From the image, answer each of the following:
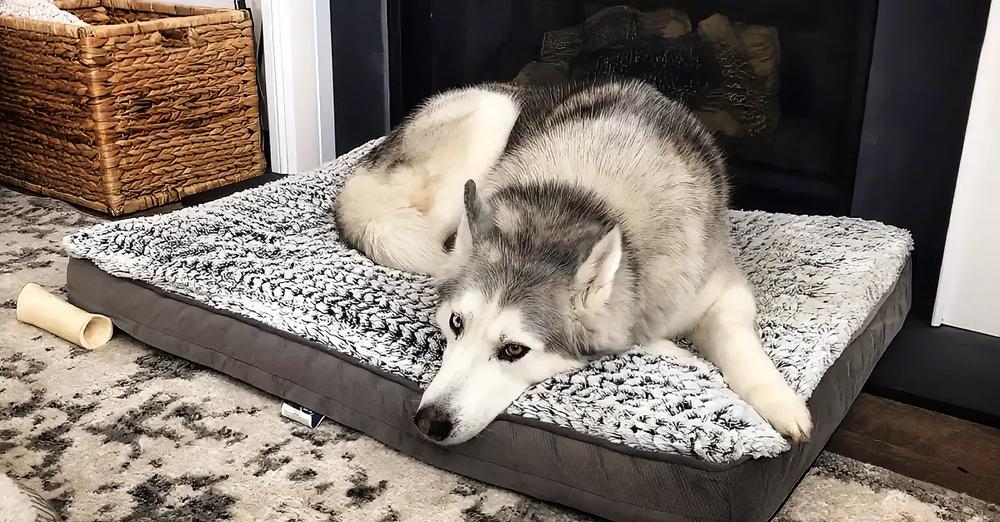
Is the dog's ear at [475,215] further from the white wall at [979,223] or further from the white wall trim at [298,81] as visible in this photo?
the white wall trim at [298,81]

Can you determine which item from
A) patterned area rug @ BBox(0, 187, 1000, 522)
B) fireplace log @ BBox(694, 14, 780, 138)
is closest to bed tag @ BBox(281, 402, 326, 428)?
patterned area rug @ BBox(0, 187, 1000, 522)

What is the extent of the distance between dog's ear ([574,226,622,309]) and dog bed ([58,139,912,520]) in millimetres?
165

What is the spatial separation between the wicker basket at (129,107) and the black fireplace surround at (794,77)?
18.2 inches

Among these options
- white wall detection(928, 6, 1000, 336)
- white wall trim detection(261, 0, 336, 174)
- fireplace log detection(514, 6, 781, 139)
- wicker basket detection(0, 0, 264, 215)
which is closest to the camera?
white wall detection(928, 6, 1000, 336)

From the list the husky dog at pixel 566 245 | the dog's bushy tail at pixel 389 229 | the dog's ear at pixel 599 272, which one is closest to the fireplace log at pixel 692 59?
the husky dog at pixel 566 245

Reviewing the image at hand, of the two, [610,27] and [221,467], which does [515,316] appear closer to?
[221,467]

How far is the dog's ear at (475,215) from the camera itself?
1475 mm

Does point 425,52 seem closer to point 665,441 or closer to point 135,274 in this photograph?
point 135,274

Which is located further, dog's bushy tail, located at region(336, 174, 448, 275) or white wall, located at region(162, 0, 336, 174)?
white wall, located at region(162, 0, 336, 174)

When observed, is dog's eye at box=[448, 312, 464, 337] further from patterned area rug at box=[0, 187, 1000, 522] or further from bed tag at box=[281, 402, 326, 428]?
bed tag at box=[281, 402, 326, 428]

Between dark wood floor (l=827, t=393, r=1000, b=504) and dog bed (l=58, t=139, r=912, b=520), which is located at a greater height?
dog bed (l=58, t=139, r=912, b=520)

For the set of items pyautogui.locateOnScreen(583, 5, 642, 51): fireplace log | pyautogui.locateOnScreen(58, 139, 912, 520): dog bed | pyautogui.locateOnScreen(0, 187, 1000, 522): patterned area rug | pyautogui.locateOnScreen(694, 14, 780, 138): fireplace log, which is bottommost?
pyautogui.locateOnScreen(0, 187, 1000, 522): patterned area rug

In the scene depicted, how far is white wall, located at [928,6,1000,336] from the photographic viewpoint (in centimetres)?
190

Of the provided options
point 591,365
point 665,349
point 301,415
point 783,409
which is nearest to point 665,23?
point 665,349
